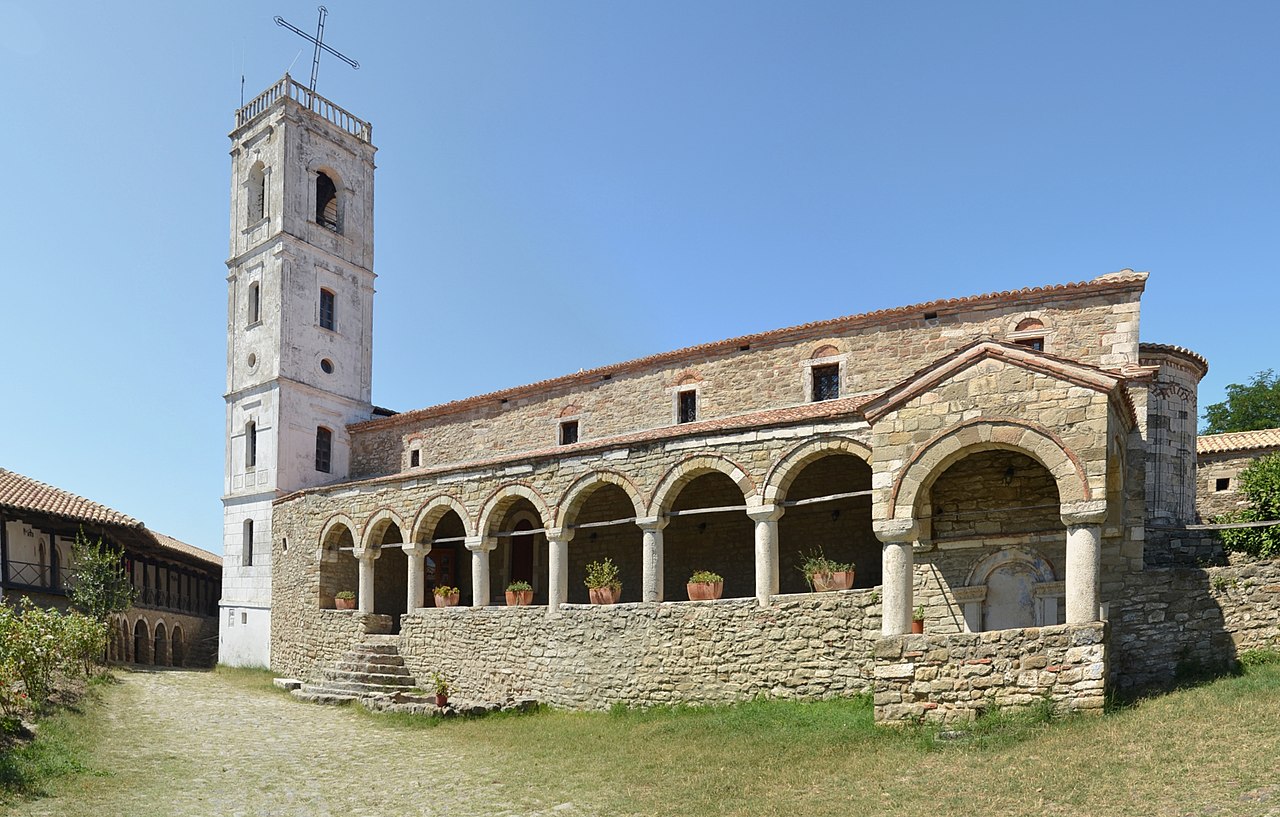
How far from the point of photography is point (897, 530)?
497 inches

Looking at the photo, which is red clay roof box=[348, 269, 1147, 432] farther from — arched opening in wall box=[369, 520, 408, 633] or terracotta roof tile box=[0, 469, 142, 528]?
terracotta roof tile box=[0, 469, 142, 528]

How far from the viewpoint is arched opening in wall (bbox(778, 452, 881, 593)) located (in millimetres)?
18547

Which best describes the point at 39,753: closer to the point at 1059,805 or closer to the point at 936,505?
the point at 1059,805

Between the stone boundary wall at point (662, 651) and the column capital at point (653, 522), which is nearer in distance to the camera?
the stone boundary wall at point (662, 651)

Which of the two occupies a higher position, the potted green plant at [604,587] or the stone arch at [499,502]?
the stone arch at [499,502]

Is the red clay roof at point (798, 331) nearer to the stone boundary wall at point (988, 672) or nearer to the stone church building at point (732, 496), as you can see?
the stone church building at point (732, 496)

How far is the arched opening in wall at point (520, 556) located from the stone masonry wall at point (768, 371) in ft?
5.22

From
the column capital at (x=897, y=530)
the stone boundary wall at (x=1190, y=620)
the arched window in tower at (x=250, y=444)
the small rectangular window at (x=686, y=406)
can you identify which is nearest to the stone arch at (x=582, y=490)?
the small rectangular window at (x=686, y=406)

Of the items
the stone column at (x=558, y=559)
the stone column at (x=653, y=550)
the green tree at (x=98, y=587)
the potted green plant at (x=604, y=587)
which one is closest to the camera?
the stone column at (x=653, y=550)

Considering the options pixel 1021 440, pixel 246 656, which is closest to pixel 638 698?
pixel 1021 440

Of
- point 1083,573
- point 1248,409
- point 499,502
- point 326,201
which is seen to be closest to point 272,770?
point 499,502

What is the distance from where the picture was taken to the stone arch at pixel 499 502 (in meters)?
19.2

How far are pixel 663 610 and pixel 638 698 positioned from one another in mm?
1513

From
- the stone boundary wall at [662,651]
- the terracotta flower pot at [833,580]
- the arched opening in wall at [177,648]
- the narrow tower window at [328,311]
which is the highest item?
the narrow tower window at [328,311]
